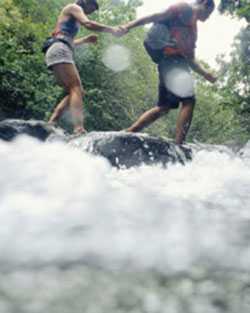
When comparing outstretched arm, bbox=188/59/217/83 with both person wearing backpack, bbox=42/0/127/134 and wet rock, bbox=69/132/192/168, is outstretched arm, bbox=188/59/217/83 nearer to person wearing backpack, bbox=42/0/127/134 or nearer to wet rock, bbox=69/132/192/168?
wet rock, bbox=69/132/192/168

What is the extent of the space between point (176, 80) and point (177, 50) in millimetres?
310

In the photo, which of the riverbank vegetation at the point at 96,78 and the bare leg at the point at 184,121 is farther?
the riverbank vegetation at the point at 96,78

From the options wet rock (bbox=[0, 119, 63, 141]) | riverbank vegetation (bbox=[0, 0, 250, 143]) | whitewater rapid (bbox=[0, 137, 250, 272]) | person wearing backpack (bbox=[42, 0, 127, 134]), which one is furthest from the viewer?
riverbank vegetation (bbox=[0, 0, 250, 143])

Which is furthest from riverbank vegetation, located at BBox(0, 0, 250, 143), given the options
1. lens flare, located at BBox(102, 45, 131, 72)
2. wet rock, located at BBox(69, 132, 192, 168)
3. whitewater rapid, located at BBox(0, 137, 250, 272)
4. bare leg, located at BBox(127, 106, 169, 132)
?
whitewater rapid, located at BBox(0, 137, 250, 272)

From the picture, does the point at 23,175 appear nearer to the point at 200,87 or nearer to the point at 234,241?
the point at 234,241

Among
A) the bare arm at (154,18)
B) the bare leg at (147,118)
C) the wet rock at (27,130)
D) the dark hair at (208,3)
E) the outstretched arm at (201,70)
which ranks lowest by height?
the wet rock at (27,130)

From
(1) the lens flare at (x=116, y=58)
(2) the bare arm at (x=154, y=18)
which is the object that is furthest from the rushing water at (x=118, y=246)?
(1) the lens flare at (x=116, y=58)

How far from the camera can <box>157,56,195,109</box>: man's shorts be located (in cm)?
533

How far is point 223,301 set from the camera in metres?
1.26

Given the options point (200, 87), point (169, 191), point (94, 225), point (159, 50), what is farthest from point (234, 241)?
point (200, 87)

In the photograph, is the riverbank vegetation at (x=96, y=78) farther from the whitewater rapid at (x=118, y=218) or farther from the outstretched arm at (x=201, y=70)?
the whitewater rapid at (x=118, y=218)

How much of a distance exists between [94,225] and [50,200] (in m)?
0.46

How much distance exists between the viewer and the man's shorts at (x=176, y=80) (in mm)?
5332

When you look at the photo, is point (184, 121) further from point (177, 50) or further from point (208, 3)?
point (208, 3)
